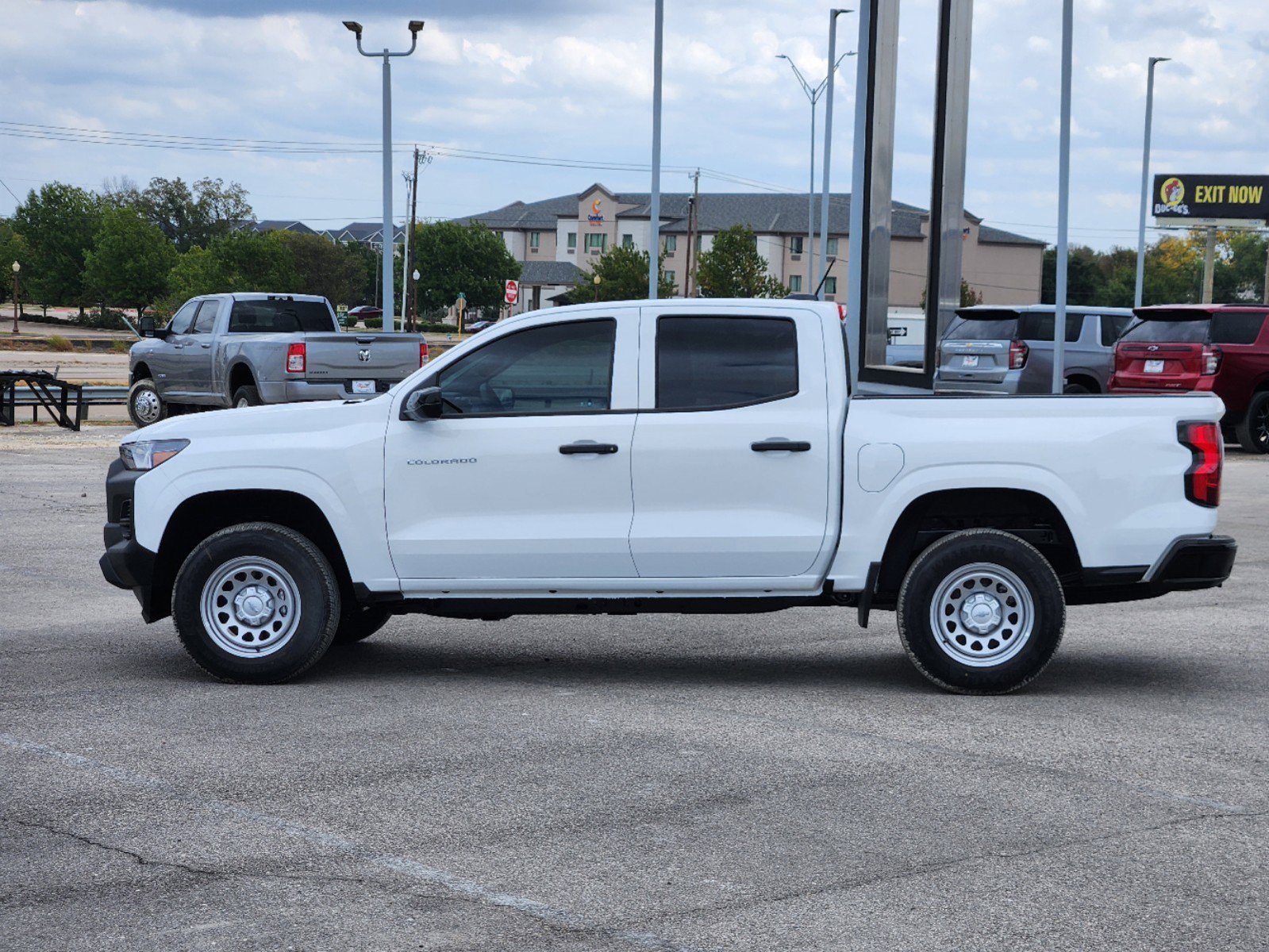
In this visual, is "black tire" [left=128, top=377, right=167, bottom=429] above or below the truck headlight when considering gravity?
below

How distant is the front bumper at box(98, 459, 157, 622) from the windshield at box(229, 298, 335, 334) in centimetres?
1501

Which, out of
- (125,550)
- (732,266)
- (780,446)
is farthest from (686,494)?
(732,266)

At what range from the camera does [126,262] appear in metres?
104

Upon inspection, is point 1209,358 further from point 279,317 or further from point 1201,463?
point 1201,463

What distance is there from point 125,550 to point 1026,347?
58.7ft

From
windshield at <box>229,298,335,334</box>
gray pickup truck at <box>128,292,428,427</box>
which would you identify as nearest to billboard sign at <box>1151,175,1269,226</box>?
windshield at <box>229,298,335,334</box>

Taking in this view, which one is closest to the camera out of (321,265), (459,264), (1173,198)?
(1173,198)

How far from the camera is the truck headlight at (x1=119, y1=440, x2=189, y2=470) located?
26.4 ft

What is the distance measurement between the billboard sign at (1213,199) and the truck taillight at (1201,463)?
6589cm

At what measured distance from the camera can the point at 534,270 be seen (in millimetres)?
154375

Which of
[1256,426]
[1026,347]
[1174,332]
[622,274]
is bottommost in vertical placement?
[1256,426]

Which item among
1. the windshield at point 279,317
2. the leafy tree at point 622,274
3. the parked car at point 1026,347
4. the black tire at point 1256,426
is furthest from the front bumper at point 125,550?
the leafy tree at point 622,274

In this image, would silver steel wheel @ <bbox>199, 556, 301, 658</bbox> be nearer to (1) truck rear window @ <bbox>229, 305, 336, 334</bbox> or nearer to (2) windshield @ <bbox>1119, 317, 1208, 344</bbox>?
(1) truck rear window @ <bbox>229, 305, 336, 334</bbox>

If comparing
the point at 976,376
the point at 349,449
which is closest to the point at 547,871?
the point at 349,449
